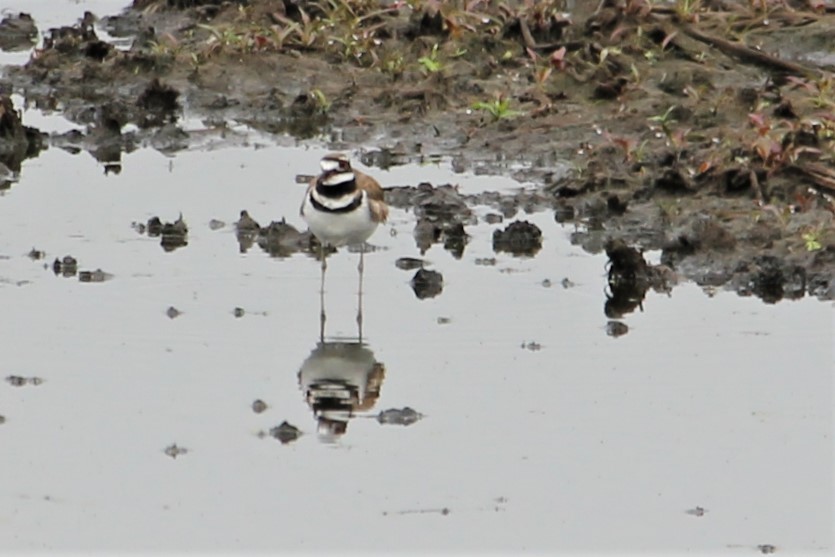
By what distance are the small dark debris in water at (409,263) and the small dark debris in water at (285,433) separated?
3.43m

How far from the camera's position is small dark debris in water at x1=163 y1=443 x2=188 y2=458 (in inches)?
410

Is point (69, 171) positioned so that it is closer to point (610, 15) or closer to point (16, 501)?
point (610, 15)

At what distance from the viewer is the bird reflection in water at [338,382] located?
11.2 m

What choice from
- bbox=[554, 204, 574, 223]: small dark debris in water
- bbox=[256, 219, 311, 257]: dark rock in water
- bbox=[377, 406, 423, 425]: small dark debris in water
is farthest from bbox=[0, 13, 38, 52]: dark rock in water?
bbox=[377, 406, 423, 425]: small dark debris in water

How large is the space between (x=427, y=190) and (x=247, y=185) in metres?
1.61

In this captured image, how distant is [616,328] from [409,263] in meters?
1.98

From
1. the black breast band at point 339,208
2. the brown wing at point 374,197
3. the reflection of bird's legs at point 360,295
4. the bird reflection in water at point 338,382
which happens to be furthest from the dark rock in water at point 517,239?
the bird reflection in water at point 338,382

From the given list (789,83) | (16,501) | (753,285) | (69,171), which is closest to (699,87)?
(789,83)

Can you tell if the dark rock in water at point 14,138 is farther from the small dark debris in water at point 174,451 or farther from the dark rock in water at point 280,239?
the small dark debris in water at point 174,451

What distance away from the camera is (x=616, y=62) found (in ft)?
59.0

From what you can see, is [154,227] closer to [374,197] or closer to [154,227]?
[154,227]

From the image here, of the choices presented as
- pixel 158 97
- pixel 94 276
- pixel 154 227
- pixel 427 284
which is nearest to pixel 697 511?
pixel 427 284

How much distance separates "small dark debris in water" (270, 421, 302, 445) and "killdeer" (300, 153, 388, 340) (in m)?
2.37

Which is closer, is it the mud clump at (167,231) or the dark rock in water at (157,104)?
the mud clump at (167,231)
